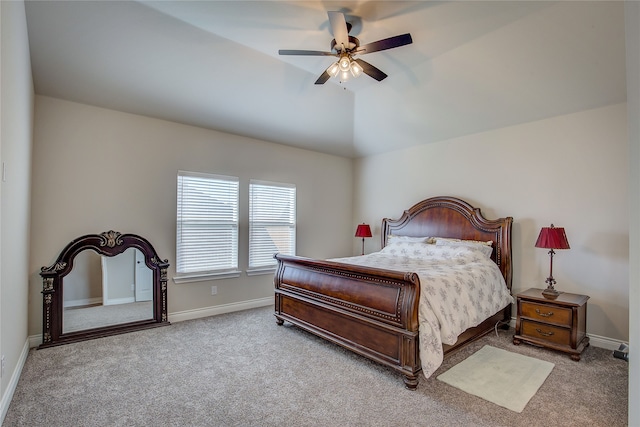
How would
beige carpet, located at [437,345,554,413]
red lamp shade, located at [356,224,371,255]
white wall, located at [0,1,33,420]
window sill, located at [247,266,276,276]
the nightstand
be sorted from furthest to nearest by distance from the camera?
red lamp shade, located at [356,224,371,255]
window sill, located at [247,266,276,276]
the nightstand
beige carpet, located at [437,345,554,413]
white wall, located at [0,1,33,420]

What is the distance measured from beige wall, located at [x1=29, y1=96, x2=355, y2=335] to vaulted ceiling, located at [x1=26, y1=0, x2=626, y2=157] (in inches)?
9.7

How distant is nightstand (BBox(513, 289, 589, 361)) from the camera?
3174mm

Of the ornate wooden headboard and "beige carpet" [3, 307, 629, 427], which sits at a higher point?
the ornate wooden headboard

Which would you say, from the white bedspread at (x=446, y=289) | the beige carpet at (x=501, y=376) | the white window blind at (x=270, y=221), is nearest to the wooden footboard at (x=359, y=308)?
the white bedspread at (x=446, y=289)

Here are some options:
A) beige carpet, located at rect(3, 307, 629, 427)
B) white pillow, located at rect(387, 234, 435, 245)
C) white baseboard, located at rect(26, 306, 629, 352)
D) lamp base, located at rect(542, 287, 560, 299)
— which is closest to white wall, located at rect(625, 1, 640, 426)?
beige carpet, located at rect(3, 307, 629, 427)

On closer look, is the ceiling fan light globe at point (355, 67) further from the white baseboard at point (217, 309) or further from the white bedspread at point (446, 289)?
the white baseboard at point (217, 309)

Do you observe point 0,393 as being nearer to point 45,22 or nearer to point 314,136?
point 45,22

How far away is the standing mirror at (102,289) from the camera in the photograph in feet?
11.3

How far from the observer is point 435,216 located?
4.89 meters

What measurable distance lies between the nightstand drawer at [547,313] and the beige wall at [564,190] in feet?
2.24

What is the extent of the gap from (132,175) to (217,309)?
2.12 meters

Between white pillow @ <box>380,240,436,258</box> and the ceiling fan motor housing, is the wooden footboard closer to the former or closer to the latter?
white pillow @ <box>380,240,436,258</box>

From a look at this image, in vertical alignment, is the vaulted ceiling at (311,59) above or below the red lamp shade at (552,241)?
above

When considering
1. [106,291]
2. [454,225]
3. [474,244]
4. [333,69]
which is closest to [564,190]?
[474,244]
